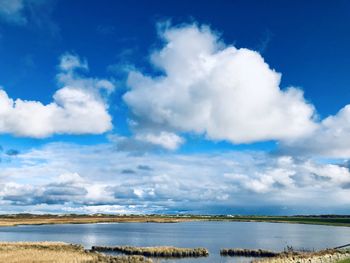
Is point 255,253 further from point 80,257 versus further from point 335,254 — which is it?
point 80,257

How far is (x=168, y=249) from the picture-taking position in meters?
65.6

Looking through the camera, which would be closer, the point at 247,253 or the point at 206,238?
the point at 247,253

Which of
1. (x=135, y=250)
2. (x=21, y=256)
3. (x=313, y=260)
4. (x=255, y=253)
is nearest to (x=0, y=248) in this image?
(x=21, y=256)

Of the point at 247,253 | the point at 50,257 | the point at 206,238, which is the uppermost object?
the point at 206,238

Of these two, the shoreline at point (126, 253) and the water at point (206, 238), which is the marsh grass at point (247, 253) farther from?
the water at point (206, 238)

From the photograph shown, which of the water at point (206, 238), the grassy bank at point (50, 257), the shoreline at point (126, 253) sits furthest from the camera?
the water at point (206, 238)

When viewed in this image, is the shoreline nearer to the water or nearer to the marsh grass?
the marsh grass

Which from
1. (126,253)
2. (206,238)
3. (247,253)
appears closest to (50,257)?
(126,253)

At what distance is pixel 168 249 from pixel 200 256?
4.93 meters

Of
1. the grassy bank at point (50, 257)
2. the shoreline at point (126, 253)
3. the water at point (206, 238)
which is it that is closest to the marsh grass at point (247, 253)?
the shoreline at point (126, 253)

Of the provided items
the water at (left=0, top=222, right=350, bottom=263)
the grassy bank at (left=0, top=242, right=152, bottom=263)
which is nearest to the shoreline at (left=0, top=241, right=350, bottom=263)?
the grassy bank at (left=0, top=242, right=152, bottom=263)

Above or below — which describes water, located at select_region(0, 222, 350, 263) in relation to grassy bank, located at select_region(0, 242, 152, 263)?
above

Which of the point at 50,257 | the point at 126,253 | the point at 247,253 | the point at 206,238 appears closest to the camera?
the point at 50,257

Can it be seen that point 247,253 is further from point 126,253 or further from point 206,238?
point 206,238
